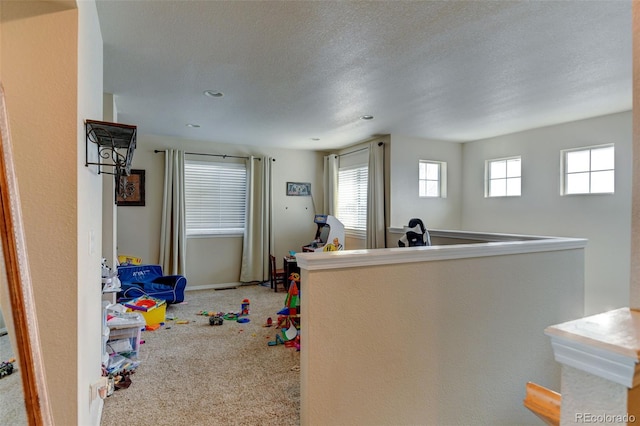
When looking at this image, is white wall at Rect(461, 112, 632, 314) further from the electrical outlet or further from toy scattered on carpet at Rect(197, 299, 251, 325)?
the electrical outlet

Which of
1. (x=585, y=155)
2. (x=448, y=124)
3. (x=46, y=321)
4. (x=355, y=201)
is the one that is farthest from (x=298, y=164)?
(x=46, y=321)

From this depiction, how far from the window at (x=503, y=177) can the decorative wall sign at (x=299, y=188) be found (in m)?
3.05

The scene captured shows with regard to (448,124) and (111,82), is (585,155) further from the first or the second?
(111,82)

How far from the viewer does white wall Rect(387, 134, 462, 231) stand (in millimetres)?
5137

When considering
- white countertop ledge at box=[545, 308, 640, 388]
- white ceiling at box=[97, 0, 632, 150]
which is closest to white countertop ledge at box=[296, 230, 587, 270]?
white countertop ledge at box=[545, 308, 640, 388]

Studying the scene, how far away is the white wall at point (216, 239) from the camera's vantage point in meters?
5.18

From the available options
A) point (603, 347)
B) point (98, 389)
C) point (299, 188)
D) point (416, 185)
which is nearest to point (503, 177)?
point (416, 185)

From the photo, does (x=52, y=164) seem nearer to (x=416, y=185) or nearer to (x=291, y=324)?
(x=291, y=324)

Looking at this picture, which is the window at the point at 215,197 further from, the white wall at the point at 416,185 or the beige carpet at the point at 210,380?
the white wall at the point at 416,185

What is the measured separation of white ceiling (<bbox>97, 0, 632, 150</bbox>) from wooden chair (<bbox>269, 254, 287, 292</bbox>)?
2390 mm

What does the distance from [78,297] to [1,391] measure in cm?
52

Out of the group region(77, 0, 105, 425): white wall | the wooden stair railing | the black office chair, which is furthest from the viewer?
the black office chair

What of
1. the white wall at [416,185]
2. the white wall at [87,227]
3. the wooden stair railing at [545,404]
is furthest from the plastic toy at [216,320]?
the wooden stair railing at [545,404]

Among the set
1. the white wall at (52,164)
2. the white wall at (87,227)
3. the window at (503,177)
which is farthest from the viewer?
the window at (503,177)
